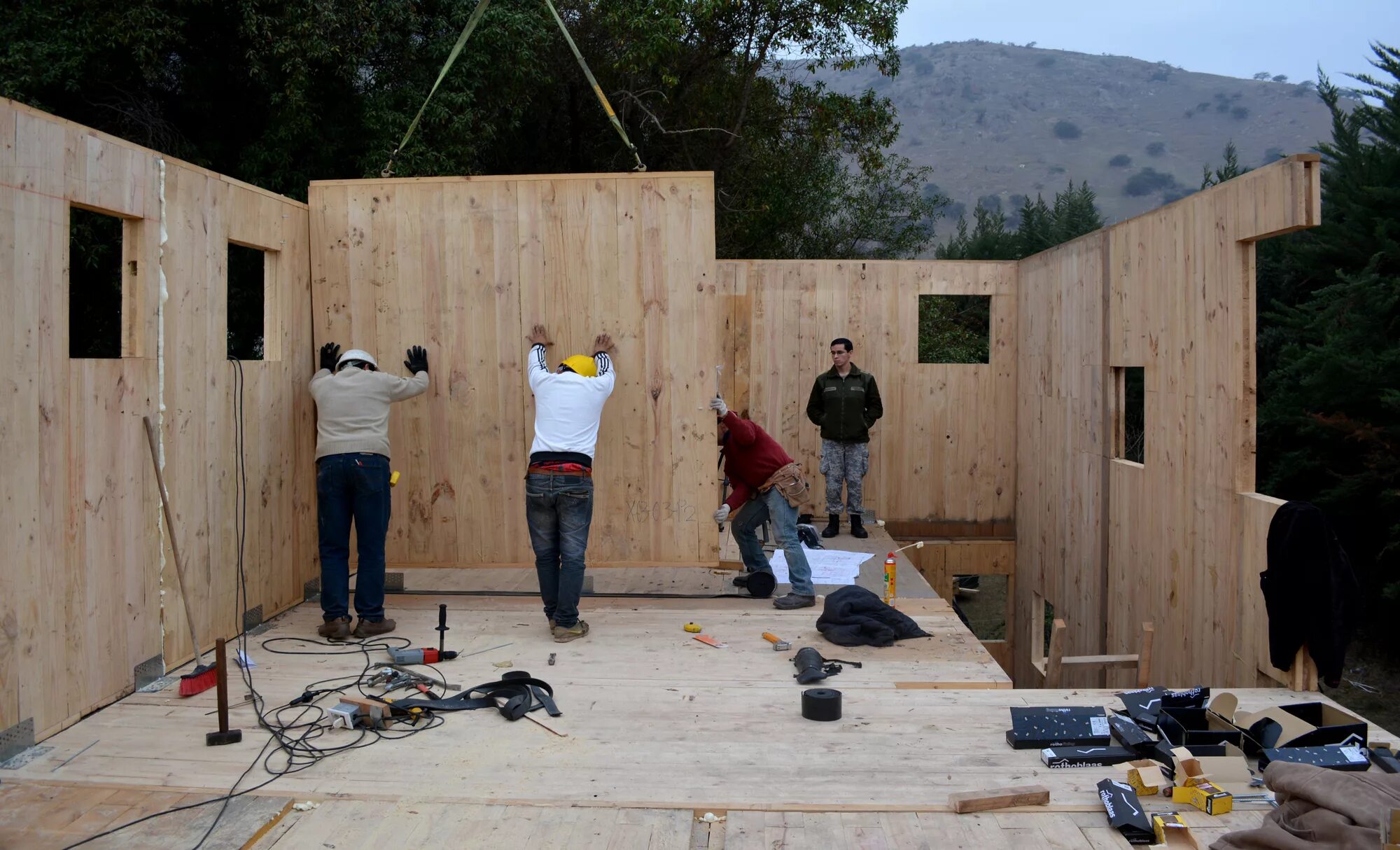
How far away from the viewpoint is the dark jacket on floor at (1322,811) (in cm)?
294

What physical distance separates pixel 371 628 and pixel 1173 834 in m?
4.22

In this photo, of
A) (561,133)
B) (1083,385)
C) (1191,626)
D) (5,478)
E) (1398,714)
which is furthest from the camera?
(561,133)

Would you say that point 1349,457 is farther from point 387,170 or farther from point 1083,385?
point 387,170

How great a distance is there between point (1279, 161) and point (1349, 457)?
797 cm

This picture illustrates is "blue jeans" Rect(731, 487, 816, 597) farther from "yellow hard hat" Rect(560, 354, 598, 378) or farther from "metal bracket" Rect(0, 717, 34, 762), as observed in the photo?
"metal bracket" Rect(0, 717, 34, 762)

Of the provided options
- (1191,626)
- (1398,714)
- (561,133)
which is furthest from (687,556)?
(561,133)

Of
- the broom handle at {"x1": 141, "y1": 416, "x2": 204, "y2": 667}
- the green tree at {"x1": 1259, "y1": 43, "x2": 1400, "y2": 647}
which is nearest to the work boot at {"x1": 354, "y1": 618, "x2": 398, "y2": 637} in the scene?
the broom handle at {"x1": 141, "y1": 416, "x2": 204, "y2": 667}

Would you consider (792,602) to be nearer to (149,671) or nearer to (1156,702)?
(1156,702)

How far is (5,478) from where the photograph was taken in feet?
13.0

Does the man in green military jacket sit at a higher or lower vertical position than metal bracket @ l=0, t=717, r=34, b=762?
higher

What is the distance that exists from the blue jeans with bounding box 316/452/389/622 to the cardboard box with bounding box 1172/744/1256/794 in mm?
4133

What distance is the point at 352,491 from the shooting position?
18.7ft

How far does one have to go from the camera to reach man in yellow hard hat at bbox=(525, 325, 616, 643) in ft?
18.2

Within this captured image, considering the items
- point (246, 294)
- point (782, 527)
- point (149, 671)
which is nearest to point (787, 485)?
point (782, 527)
